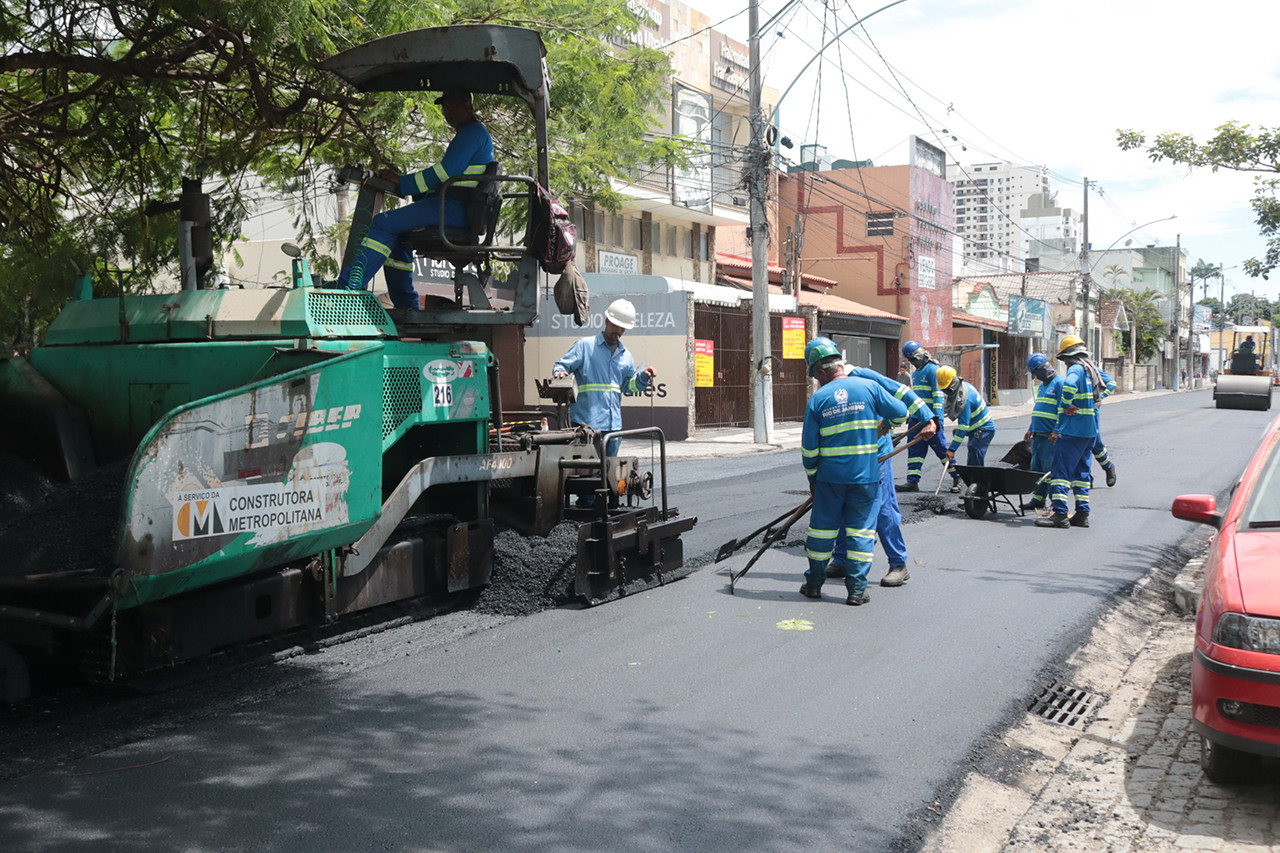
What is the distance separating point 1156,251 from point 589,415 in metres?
99.3

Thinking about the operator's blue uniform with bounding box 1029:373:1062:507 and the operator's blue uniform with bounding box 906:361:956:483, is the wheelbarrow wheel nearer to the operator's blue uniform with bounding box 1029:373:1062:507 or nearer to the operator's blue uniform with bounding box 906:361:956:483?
the operator's blue uniform with bounding box 1029:373:1062:507

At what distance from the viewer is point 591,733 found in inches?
181

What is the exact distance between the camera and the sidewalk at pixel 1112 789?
12.6 ft

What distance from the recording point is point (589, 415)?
8430mm

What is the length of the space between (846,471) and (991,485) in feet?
13.9

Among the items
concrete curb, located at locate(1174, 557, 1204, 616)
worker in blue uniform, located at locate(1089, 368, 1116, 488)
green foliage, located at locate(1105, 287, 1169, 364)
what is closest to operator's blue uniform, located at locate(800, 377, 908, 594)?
concrete curb, located at locate(1174, 557, 1204, 616)

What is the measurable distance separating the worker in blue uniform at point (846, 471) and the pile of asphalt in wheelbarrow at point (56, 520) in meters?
4.28

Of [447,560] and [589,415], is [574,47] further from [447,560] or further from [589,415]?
[447,560]

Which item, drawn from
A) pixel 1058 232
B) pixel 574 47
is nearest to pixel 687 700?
pixel 574 47

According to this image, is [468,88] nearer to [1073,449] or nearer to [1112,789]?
[1112,789]

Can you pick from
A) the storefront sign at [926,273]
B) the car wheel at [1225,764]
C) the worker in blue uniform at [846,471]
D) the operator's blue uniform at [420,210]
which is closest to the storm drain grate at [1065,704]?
the car wheel at [1225,764]

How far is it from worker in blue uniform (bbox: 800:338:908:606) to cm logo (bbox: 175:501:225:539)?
4.07 meters

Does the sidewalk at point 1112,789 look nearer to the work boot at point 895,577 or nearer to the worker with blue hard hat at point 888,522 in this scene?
the work boot at point 895,577

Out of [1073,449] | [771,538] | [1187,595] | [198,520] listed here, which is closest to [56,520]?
[198,520]
